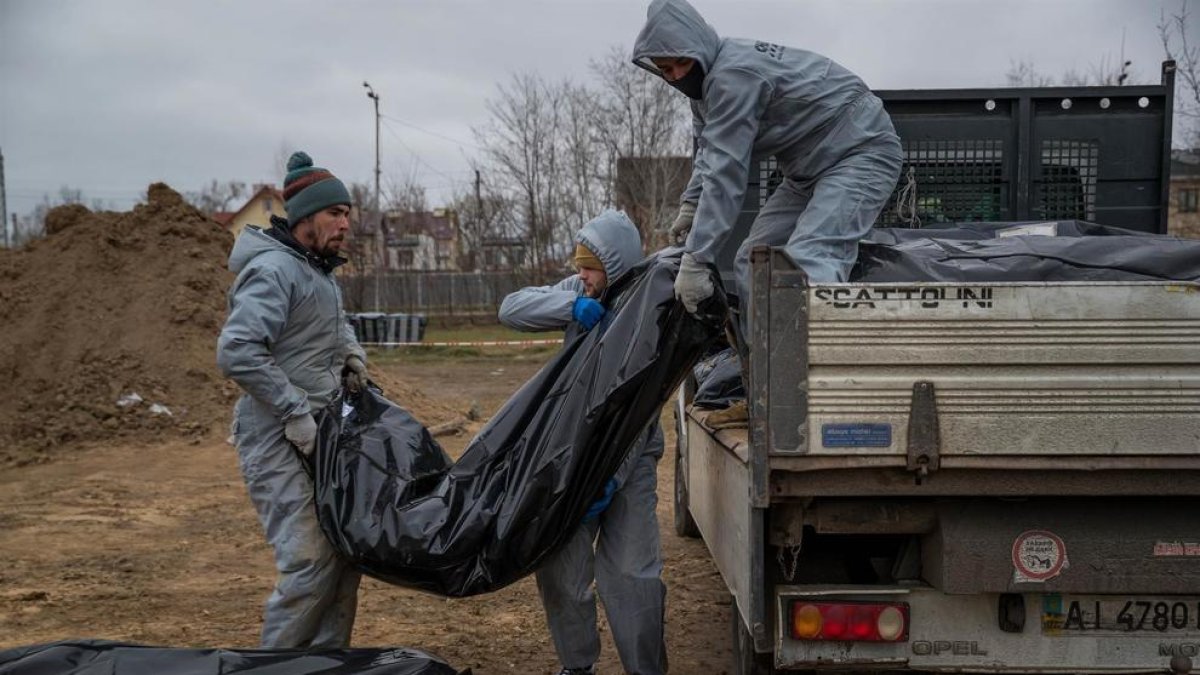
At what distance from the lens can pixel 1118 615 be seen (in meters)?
3.04

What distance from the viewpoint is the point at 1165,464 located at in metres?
2.82

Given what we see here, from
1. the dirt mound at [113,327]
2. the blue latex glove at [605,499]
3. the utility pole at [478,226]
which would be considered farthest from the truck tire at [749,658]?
the utility pole at [478,226]

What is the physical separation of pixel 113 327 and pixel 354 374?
9.18 metres

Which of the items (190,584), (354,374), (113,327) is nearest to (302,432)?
(354,374)

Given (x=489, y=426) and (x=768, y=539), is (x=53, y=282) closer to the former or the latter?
(x=489, y=426)

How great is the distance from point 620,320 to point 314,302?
3.89 feet

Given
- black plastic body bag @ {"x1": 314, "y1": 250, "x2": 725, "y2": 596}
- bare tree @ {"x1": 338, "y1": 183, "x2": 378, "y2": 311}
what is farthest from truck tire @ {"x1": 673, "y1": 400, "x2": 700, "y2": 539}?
bare tree @ {"x1": 338, "y1": 183, "x2": 378, "y2": 311}

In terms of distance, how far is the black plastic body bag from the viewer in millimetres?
3477

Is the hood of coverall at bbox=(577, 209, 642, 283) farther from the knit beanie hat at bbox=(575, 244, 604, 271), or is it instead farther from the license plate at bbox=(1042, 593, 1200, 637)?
the license plate at bbox=(1042, 593, 1200, 637)

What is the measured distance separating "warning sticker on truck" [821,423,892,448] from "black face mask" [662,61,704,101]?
4.81ft

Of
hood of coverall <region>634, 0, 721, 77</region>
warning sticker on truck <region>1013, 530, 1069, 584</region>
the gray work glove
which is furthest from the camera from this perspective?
the gray work glove

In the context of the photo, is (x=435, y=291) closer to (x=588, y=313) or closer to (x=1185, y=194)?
(x=1185, y=194)

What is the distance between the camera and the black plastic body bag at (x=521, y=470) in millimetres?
3477

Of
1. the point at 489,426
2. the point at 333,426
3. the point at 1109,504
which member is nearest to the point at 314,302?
→ the point at 333,426
